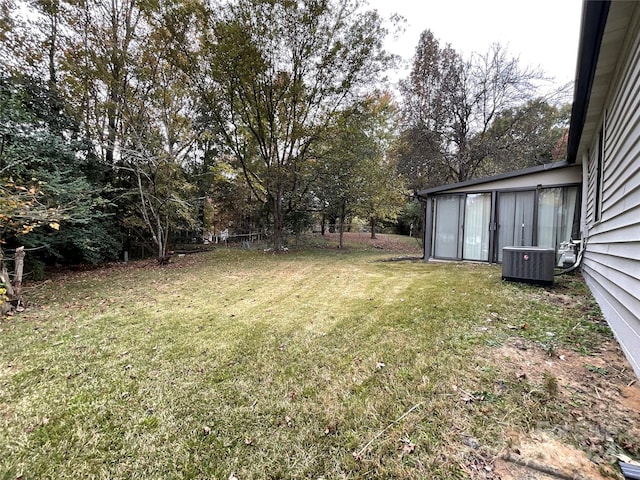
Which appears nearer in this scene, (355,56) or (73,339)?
(73,339)

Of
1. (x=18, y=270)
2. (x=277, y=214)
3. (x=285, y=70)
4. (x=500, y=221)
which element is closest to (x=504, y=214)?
(x=500, y=221)

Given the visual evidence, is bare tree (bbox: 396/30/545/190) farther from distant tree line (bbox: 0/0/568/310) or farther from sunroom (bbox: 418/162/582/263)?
sunroom (bbox: 418/162/582/263)

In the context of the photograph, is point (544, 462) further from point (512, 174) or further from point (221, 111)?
point (221, 111)

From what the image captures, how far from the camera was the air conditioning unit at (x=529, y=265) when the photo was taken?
4.16 meters

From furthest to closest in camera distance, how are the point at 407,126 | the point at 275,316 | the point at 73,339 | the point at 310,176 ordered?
the point at 407,126 < the point at 310,176 < the point at 275,316 < the point at 73,339

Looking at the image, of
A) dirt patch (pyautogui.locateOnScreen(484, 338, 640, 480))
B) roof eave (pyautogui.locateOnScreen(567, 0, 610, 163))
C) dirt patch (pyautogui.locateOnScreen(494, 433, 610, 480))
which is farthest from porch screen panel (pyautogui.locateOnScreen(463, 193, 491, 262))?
dirt patch (pyautogui.locateOnScreen(494, 433, 610, 480))

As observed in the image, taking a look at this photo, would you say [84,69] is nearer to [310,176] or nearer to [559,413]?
[310,176]

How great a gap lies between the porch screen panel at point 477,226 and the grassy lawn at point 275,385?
3307mm

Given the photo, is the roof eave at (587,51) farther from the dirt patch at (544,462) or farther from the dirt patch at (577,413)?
the dirt patch at (544,462)

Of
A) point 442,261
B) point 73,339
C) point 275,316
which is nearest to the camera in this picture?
point 73,339

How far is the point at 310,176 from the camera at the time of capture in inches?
457

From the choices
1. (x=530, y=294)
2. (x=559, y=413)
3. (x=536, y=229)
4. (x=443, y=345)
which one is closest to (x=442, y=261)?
(x=536, y=229)

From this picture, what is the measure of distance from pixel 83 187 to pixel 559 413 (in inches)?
343

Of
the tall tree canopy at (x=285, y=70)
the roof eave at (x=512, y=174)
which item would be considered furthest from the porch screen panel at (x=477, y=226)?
the tall tree canopy at (x=285, y=70)
